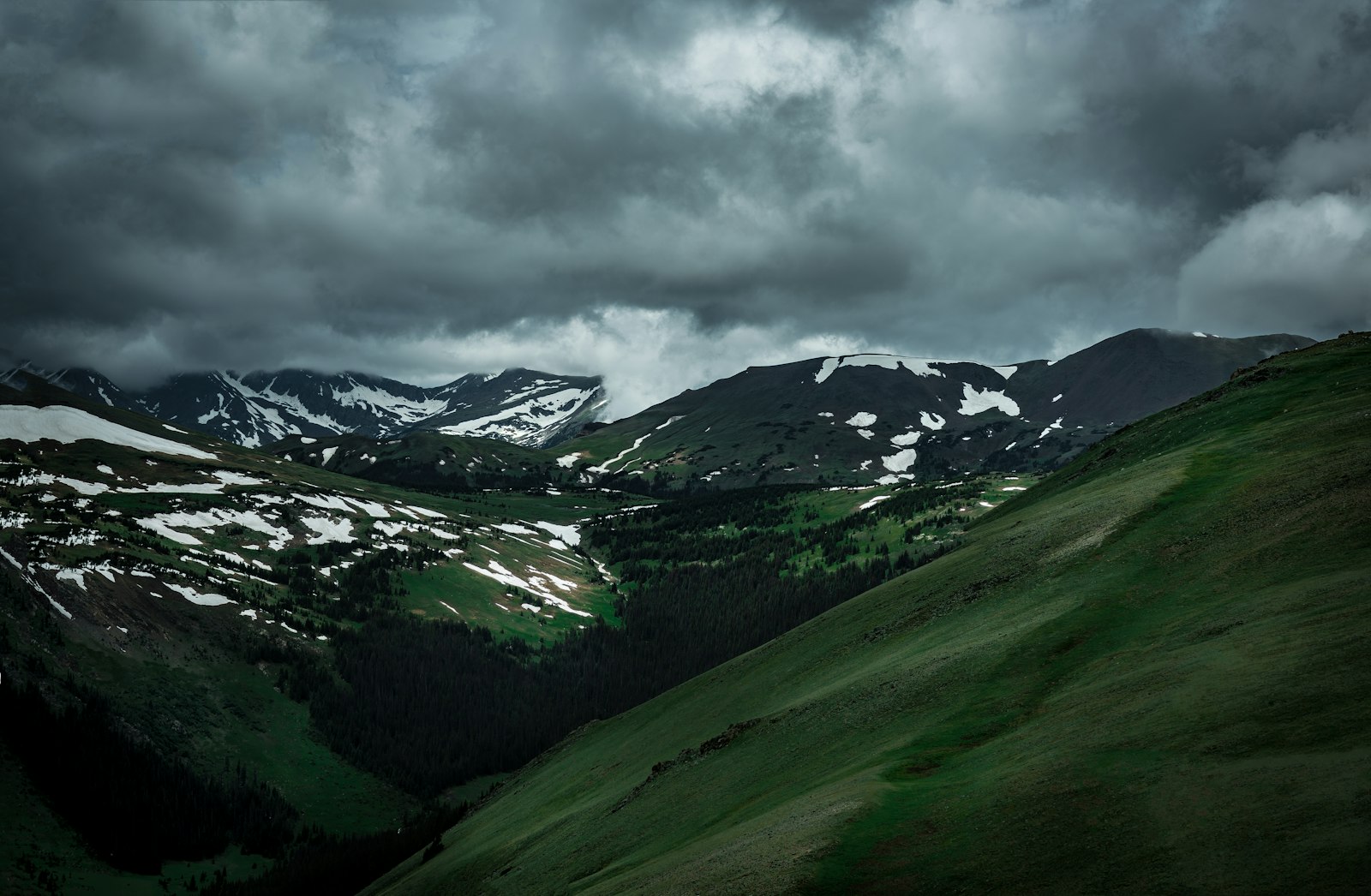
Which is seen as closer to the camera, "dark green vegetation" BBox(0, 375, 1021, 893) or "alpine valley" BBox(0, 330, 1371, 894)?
"alpine valley" BBox(0, 330, 1371, 894)

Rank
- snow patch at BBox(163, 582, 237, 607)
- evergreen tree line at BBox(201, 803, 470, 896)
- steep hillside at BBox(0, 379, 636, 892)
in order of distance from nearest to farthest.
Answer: evergreen tree line at BBox(201, 803, 470, 896)
steep hillside at BBox(0, 379, 636, 892)
snow patch at BBox(163, 582, 237, 607)

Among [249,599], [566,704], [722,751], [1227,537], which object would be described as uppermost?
[249,599]

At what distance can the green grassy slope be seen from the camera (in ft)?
79.0

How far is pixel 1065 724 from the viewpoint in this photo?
3409 centimetres

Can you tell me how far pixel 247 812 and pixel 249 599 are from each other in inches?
2762

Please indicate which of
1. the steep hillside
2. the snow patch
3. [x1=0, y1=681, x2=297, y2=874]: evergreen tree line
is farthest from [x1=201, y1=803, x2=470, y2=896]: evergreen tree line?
the snow patch

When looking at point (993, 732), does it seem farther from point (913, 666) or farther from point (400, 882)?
point (400, 882)

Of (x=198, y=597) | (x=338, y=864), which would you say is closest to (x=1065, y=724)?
(x=338, y=864)

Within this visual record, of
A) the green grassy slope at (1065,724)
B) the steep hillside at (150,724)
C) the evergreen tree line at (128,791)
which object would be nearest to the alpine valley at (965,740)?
the green grassy slope at (1065,724)

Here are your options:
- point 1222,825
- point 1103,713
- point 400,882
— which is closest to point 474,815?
point 400,882

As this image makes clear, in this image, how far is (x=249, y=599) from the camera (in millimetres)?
198000

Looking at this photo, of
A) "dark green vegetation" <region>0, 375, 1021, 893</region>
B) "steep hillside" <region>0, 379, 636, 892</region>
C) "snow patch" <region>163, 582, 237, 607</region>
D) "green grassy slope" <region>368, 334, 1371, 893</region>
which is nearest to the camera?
"green grassy slope" <region>368, 334, 1371, 893</region>

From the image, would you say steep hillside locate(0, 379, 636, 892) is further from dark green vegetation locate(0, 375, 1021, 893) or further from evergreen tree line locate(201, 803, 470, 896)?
evergreen tree line locate(201, 803, 470, 896)

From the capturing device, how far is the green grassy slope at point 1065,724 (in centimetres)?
2408
